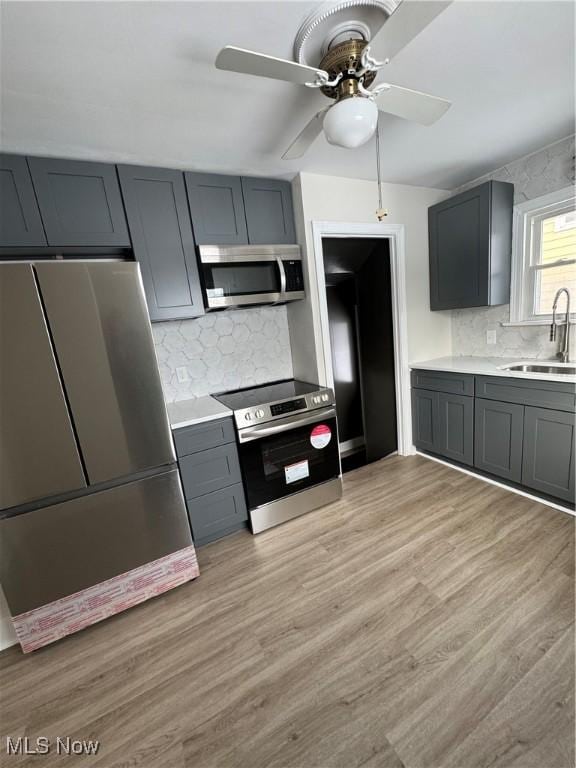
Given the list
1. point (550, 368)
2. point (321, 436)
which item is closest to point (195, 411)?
point (321, 436)

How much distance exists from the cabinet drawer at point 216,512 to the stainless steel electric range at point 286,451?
75mm

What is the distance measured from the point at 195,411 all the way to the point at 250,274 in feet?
3.34

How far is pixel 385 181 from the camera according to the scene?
2.49m

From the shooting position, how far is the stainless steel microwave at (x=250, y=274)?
201cm

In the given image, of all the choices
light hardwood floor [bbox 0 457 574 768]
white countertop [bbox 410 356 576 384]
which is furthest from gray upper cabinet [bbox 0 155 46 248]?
white countertop [bbox 410 356 576 384]

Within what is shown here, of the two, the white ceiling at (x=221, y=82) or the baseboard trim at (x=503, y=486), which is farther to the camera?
the baseboard trim at (x=503, y=486)

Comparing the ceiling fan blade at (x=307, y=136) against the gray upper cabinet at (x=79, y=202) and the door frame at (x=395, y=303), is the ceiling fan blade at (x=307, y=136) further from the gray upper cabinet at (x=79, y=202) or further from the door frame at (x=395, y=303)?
the gray upper cabinet at (x=79, y=202)

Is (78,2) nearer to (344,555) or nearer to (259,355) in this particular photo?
(259,355)

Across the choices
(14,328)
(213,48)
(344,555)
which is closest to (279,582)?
(344,555)

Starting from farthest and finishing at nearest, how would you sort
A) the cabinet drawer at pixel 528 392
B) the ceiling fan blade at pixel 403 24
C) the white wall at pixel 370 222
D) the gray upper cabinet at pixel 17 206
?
the white wall at pixel 370 222
the cabinet drawer at pixel 528 392
the gray upper cabinet at pixel 17 206
the ceiling fan blade at pixel 403 24

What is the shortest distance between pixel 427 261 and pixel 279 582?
9.33 ft

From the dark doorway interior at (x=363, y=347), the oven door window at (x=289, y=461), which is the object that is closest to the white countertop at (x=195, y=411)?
the oven door window at (x=289, y=461)

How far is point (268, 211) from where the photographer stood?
221cm
